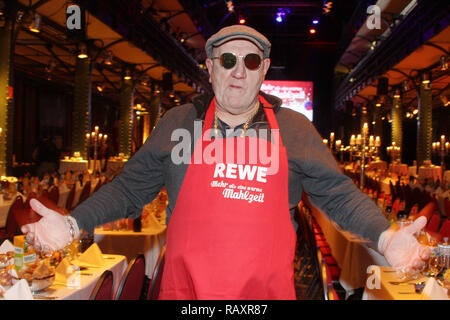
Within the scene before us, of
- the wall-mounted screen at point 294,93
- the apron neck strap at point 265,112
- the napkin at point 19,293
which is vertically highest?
the wall-mounted screen at point 294,93

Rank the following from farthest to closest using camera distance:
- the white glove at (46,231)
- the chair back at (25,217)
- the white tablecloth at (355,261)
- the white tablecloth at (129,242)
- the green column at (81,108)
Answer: the green column at (81,108), the white tablecloth at (129,242), the white tablecloth at (355,261), the chair back at (25,217), the white glove at (46,231)

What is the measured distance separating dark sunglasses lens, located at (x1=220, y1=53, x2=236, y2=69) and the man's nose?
0.7 inches

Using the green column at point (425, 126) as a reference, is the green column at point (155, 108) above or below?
above

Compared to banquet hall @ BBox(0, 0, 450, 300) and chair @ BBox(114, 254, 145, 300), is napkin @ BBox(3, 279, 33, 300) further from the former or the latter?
chair @ BBox(114, 254, 145, 300)

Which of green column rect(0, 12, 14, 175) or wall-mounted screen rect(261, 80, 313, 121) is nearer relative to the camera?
green column rect(0, 12, 14, 175)

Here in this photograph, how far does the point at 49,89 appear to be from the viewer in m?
18.4

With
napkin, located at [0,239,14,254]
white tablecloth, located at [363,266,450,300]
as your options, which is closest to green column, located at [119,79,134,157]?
napkin, located at [0,239,14,254]

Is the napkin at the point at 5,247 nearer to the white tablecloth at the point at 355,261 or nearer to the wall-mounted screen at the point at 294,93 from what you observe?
the white tablecloth at the point at 355,261

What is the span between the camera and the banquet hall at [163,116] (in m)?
2.97

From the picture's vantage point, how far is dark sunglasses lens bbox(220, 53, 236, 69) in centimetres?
173

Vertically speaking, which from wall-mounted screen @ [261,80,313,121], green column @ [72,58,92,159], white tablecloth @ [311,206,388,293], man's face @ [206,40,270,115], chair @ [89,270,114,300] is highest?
wall-mounted screen @ [261,80,313,121]

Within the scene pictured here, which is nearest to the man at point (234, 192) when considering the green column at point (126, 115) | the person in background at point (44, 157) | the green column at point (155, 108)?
the person in background at point (44, 157)

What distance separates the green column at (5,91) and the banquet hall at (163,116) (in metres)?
0.02
